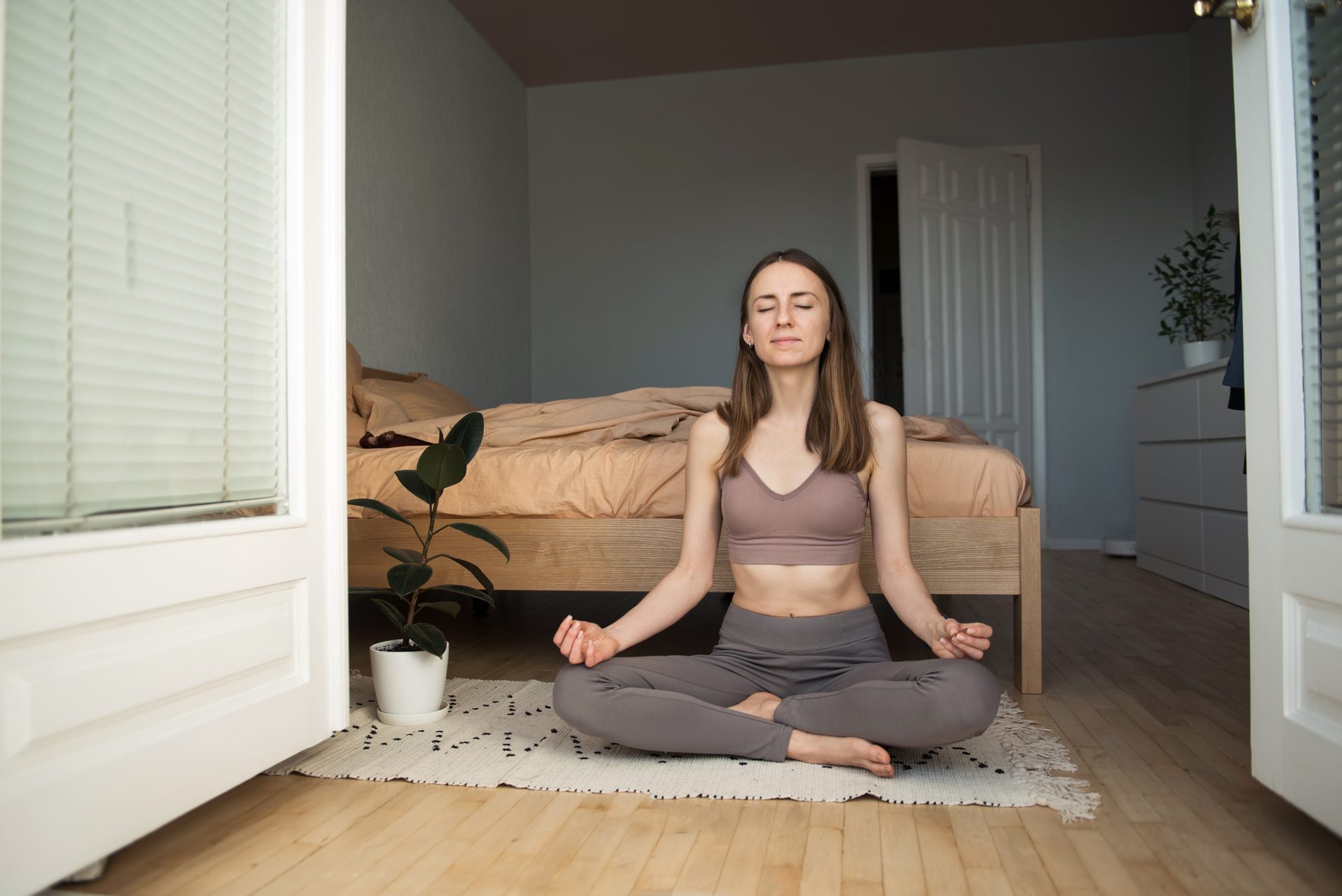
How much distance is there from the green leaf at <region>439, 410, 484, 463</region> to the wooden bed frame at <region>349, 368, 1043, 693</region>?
1.25 ft

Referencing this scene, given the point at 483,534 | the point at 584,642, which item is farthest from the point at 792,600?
the point at 483,534

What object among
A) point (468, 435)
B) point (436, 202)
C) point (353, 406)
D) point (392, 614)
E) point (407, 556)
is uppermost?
point (436, 202)

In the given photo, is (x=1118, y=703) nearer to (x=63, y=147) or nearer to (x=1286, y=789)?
(x=1286, y=789)

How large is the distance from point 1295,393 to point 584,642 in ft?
3.56

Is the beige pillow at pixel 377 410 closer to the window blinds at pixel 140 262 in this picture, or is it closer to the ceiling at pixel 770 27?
the window blinds at pixel 140 262

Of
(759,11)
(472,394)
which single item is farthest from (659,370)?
(759,11)

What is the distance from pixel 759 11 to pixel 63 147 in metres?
4.41

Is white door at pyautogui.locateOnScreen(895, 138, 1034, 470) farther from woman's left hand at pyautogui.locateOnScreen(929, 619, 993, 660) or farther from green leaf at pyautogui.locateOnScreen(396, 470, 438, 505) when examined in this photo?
woman's left hand at pyautogui.locateOnScreen(929, 619, 993, 660)

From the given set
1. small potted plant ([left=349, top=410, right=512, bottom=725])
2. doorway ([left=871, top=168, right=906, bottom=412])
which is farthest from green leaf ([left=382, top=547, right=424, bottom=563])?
doorway ([left=871, top=168, right=906, bottom=412])

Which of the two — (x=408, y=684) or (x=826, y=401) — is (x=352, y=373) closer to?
(x=408, y=684)

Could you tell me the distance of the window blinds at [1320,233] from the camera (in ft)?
4.11

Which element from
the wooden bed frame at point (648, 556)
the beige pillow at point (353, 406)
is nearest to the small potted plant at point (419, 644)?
the wooden bed frame at point (648, 556)

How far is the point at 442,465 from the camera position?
1947mm

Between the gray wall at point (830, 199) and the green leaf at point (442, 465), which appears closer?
the green leaf at point (442, 465)
